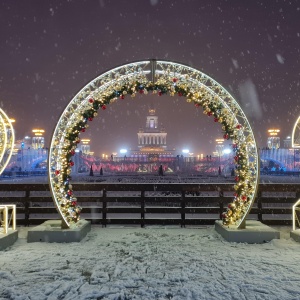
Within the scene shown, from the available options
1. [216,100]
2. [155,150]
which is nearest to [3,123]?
[216,100]

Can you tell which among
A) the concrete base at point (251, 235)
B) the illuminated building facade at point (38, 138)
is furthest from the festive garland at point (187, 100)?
the illuminated building facade at point (38, 138)

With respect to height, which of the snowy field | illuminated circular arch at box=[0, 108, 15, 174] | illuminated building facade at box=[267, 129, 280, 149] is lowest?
the snowy field

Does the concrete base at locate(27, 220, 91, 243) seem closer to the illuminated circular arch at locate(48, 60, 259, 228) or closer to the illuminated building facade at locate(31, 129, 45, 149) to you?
the illuminated circular arch at locate(48, 60, 259, 228)

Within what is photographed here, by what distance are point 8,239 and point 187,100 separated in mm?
5764

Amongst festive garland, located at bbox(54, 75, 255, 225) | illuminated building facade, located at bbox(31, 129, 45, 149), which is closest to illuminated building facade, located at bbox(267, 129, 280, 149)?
illuminated building facade, located at bbox(31, 129, 45, 149)

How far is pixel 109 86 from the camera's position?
9602 mm

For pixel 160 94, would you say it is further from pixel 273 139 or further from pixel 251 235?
pixel 273 139

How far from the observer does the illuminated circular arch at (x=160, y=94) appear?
935 centimetres

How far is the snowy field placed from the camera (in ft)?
17.5

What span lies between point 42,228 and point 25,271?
107 inches

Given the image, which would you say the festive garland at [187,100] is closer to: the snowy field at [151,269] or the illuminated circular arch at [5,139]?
the snowy field at [151,269]

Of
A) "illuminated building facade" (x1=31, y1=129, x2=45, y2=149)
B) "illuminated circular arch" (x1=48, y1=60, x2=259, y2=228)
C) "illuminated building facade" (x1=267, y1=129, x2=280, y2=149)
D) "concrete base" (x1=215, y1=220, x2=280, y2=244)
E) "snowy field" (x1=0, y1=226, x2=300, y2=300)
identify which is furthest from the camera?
"illuminated building facade" (x1=267, y1=129, x2=280, y2=149)

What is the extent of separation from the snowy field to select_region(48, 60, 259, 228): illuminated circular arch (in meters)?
1.39

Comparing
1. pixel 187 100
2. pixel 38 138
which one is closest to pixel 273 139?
pixel 38 138
